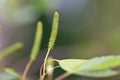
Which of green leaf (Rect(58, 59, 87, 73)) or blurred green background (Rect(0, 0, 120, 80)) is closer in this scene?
green leaf (Rect(58, 59, 87, 73))

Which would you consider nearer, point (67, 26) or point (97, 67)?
point (97, 67)

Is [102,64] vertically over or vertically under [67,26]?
under

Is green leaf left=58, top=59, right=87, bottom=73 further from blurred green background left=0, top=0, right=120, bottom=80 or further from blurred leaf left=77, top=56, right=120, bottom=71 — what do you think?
blurred green background left=0, top=0, right=120, bottom=80

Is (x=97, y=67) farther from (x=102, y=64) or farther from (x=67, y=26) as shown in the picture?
(x=67, y=26)

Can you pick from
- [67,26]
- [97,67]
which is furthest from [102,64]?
[67,26]

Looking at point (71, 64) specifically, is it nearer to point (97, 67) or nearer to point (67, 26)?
point (97, 67)

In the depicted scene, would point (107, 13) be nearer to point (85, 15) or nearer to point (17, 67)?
point (85, 15)

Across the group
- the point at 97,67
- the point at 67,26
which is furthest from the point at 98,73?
the point at 67,26

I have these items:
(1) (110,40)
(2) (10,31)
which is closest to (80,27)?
(1) (110,40)

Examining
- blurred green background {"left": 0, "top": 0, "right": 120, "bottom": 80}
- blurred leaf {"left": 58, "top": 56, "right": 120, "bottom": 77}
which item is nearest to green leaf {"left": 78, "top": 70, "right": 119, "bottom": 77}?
blurred leaf {"left": 58, "top": 56, "right": 120, "bottom": 77}
